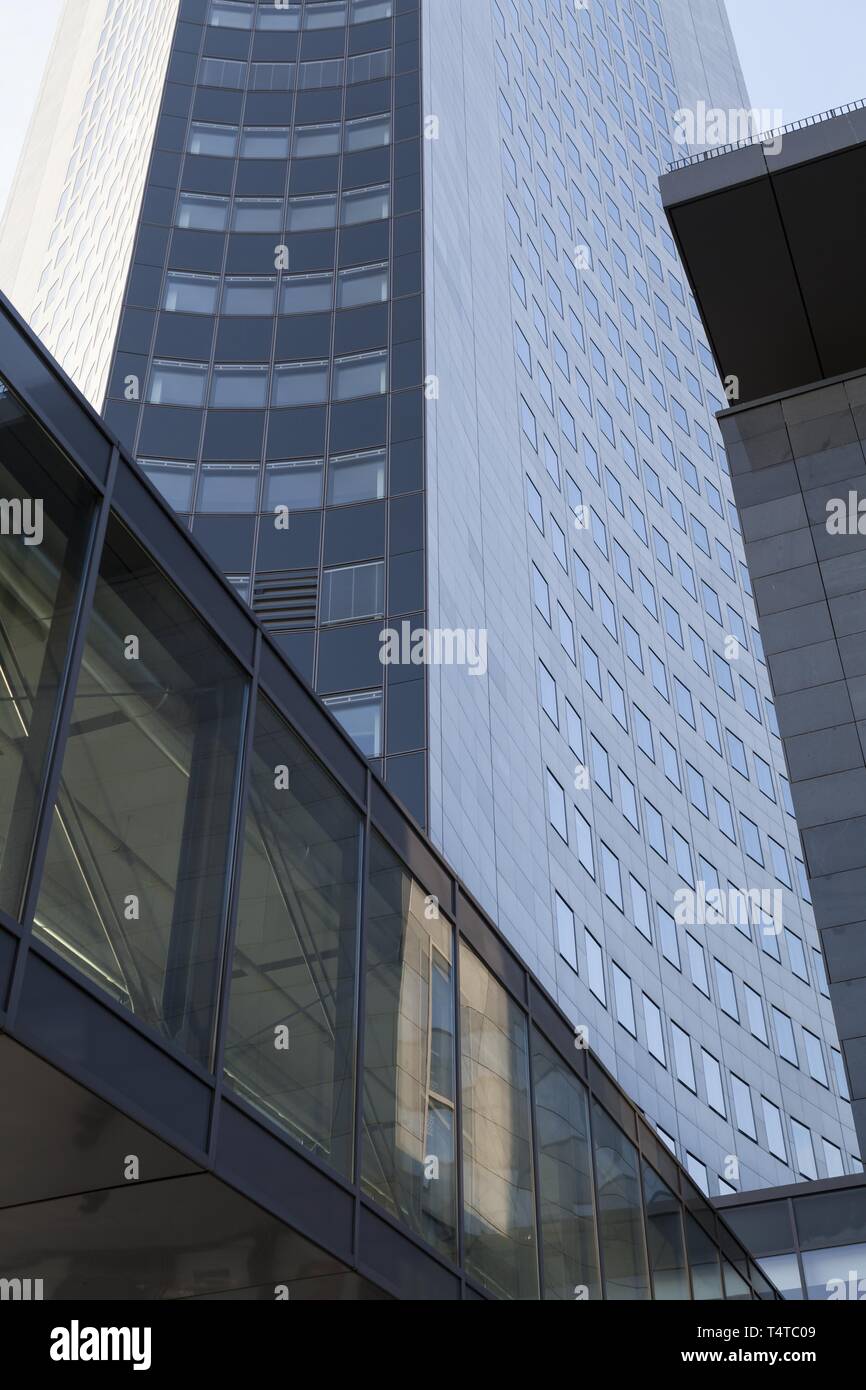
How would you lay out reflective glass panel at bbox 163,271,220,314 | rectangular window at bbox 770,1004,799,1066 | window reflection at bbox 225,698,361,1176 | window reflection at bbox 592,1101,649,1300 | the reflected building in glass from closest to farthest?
window reflection at bbox 225,698,361,1176 → the reflected building in glass → window reflection at bbox 592,1101,649,1300 → reflective glass panel at bbox 163,271,220,314 → rectangular window at bbox 770,1004,799,1066

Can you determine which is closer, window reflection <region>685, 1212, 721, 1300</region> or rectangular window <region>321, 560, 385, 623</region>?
window reflection <region>685, 1212, 721, 1300</region>

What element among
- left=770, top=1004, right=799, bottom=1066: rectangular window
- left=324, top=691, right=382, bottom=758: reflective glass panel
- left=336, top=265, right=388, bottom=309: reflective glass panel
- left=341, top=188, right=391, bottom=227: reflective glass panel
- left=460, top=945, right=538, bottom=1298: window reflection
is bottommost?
left=460, top=945, right=538, bottom=1298: window reflection

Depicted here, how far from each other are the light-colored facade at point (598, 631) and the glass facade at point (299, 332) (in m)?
1.00

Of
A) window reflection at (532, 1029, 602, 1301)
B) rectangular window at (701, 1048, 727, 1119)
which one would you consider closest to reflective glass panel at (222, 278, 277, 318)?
rectangular window at (701, 1048, 727, 1119)

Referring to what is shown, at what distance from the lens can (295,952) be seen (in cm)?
1252

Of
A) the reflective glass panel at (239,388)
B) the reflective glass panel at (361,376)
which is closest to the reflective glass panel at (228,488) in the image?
the reflective glass panel at (239,388)

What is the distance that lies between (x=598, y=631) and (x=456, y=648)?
52.2ft

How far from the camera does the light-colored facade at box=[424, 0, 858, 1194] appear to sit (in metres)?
36.5

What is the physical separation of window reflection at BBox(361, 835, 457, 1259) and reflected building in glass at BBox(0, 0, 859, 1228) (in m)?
0.05

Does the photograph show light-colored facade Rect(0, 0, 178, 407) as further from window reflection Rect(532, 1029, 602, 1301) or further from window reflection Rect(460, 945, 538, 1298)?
window reflection Rect(460, 945, 538, 1298)

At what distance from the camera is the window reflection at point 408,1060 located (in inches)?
525

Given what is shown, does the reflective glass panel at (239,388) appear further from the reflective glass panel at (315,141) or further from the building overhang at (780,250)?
the building overhang at (780,250)
